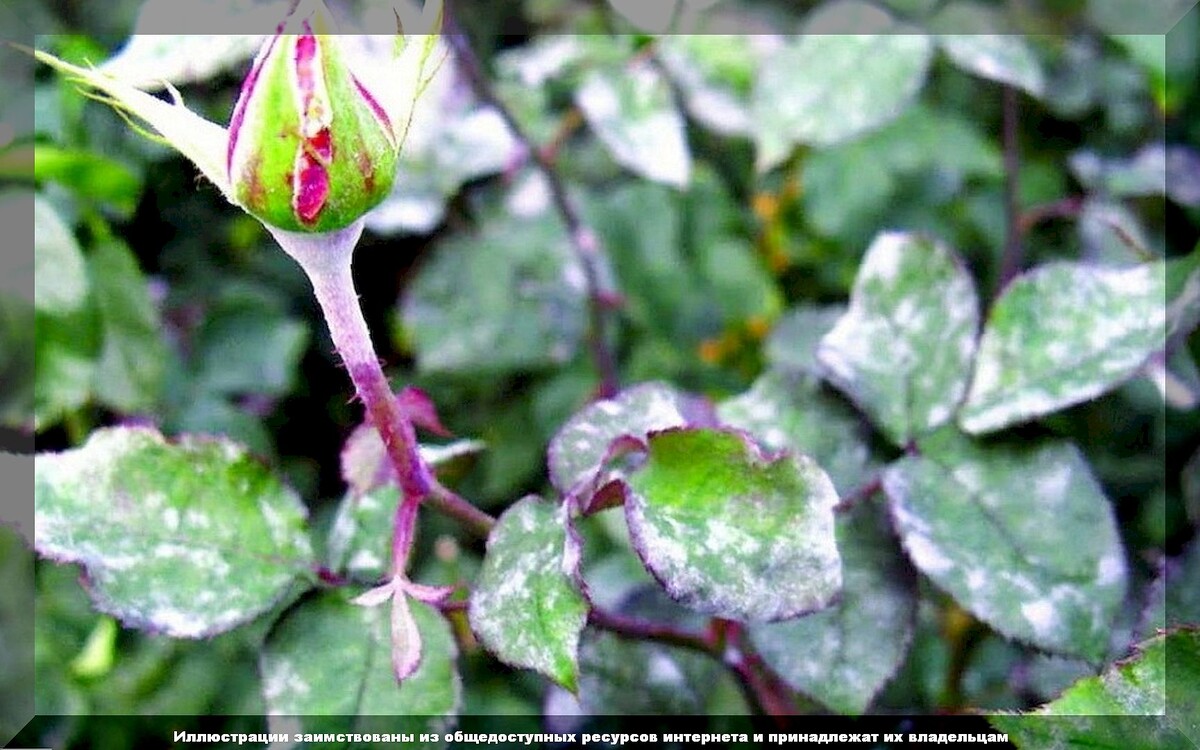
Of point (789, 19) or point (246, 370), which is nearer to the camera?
point (246, 370)

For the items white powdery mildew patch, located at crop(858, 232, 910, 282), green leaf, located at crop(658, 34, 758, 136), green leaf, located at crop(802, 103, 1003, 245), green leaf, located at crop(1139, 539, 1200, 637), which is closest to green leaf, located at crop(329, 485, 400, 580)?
white powdery mildew patch, located at crop(858, 232, 910, 282)

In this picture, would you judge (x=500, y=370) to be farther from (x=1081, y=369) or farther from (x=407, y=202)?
(x=1081, y=369)

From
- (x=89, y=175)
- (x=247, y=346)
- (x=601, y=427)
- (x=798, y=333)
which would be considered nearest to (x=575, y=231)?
(x=798, y=333)

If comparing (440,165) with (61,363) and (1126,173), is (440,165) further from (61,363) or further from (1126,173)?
(1126,173)

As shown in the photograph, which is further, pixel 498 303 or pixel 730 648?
pixel 498 303

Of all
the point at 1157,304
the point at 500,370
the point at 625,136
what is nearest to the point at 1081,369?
the point at 1157,304

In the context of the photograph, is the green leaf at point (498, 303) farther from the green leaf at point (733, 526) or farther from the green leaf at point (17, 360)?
the green leaf at point (733, 526)
